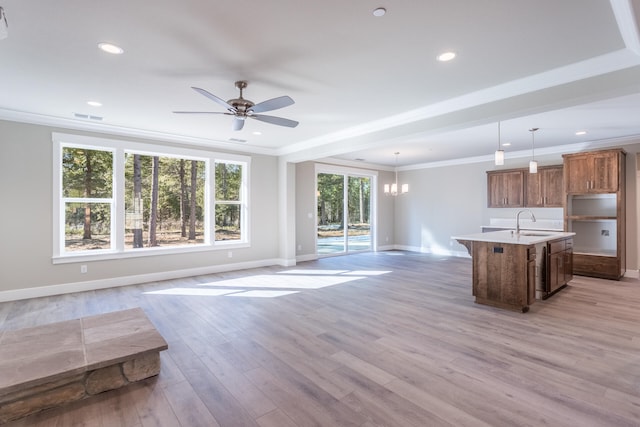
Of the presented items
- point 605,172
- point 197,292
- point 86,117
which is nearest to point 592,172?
point 605,172

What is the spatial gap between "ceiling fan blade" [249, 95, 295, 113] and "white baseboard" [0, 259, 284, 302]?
395cm

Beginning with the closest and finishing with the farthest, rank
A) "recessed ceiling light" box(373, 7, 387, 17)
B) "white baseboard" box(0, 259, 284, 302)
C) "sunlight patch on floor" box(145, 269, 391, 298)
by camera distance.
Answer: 1. "recessed ceiling light" box(373, 7, 387, 17)
2. "white baseboard" box(0, 259, 284, 302)
3. "sunlight patch on floor" box(145, 269, 391, 298)

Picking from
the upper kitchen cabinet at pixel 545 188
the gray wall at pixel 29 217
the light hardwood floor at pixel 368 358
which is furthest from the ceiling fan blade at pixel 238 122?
the upper kitchen cabinet at pixel 545 188

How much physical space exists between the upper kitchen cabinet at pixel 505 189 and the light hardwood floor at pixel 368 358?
270 cm

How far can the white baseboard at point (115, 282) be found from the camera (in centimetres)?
459

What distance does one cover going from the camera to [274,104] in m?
3.20

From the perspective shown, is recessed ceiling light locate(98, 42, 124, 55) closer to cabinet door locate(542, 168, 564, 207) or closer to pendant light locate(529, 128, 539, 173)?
pendant light locate(529, 128, 539, 173)

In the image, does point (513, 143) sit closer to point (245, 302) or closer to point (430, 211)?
point (430, 211)

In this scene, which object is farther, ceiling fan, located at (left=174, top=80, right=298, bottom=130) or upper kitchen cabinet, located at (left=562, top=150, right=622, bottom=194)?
upper kitchen cabinet, located at (left=562, top=150, right=622, bottom=194)

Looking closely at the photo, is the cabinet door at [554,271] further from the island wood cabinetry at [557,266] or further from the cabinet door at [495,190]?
the cabinet door at [495,190]

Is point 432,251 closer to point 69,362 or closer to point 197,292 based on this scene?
point 197,292

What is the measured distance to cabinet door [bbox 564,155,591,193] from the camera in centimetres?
591

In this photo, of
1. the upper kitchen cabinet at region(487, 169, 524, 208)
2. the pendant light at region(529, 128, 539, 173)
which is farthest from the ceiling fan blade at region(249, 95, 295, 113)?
the upper kitchen cabinet at region(487, 169, 524, 208)

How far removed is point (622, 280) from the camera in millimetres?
5641
